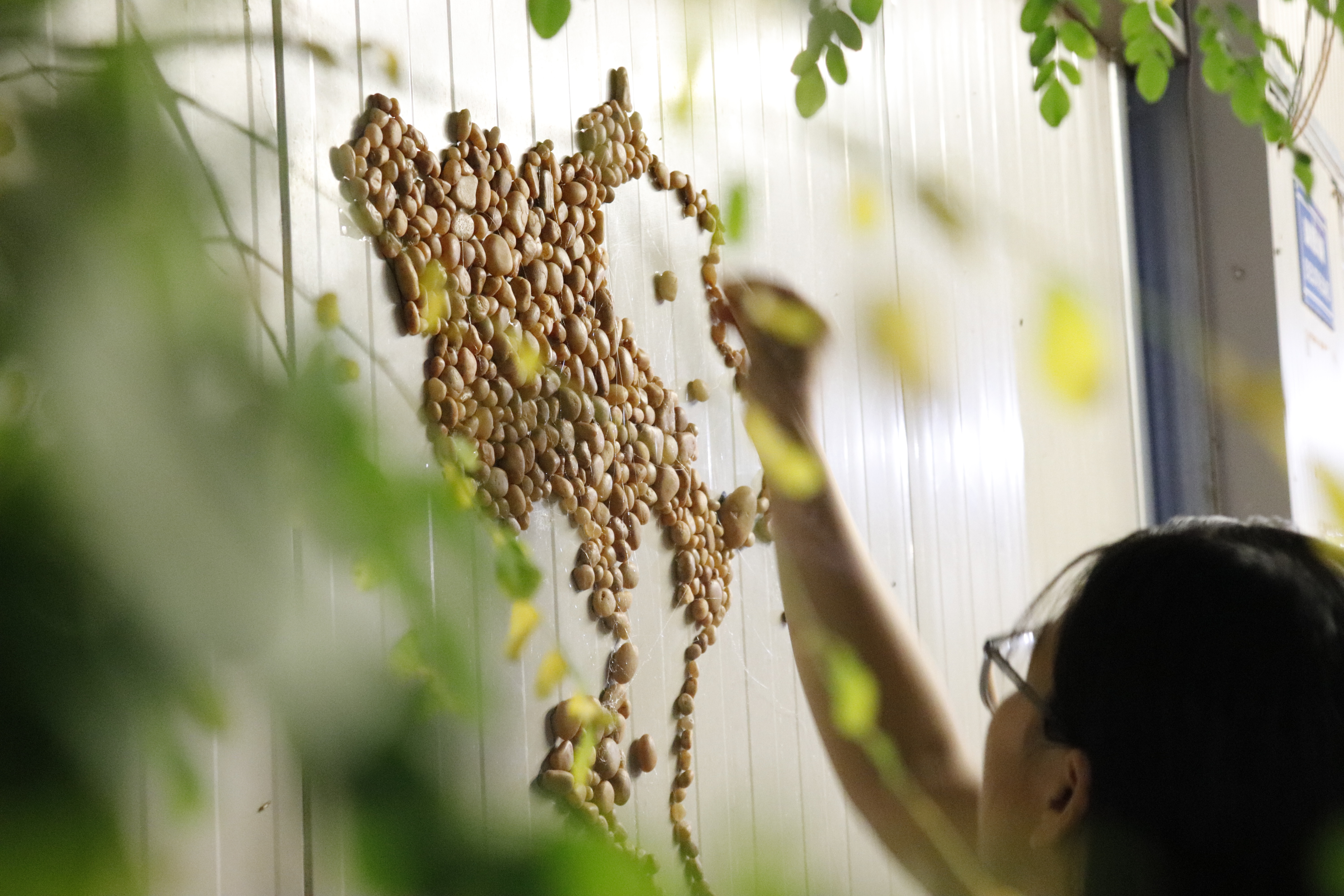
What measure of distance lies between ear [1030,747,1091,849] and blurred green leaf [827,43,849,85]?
37cm

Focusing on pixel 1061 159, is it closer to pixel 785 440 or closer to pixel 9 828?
pixel 785 440

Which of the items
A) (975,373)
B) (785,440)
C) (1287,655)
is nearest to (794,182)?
(785,440)

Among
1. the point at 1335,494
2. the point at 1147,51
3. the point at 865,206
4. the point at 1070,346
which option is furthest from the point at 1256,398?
the point at 1070,346

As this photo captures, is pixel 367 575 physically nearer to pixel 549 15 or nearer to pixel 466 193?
pixel 549 15

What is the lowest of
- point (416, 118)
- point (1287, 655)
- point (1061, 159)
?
point (1287, 655)

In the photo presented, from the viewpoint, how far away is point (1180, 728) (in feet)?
1.91

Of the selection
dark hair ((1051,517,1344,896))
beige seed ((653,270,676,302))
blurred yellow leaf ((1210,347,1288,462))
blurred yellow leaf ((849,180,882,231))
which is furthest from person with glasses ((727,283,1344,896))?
blurred yellow leaf ((1210,347,1288,462))

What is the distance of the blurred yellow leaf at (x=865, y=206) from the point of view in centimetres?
114

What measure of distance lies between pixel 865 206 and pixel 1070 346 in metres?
0.90

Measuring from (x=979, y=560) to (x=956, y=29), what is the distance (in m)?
0.63

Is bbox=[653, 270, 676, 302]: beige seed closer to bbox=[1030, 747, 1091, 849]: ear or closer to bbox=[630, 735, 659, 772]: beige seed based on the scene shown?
bbox=[630, 735, 659, 772]: beige seed

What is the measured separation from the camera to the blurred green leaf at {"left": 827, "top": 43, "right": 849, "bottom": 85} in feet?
1.77

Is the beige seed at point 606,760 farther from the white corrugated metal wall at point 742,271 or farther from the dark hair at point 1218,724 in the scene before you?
the dark hair at point 1218,724

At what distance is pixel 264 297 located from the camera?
0.73 ft
